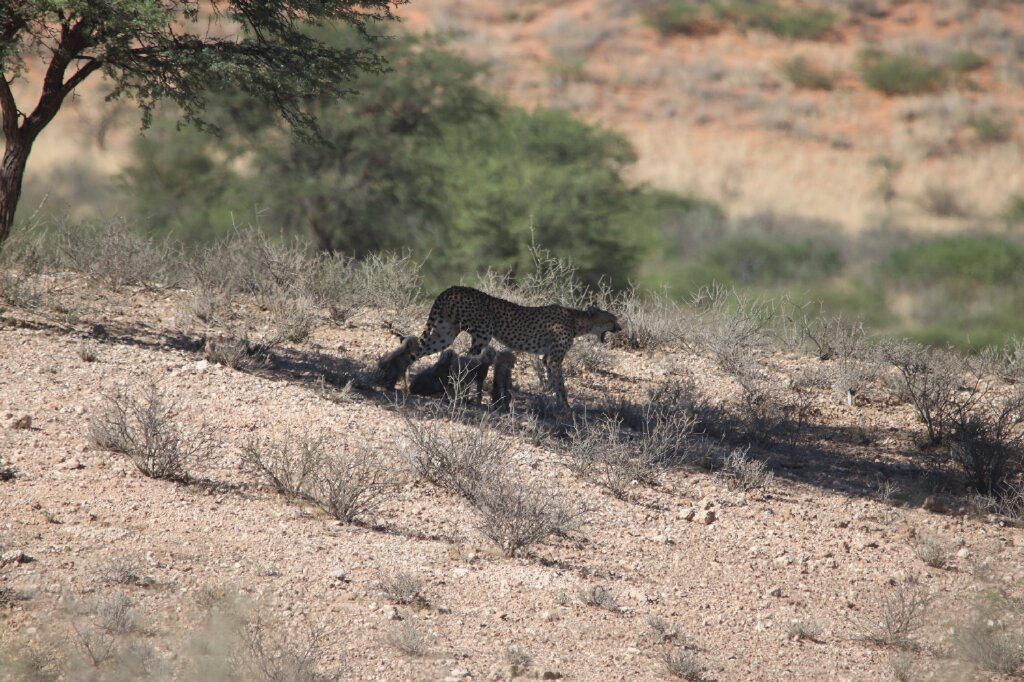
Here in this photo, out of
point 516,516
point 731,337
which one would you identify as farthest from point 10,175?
point 731,337

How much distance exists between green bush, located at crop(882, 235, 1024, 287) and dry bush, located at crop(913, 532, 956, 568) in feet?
75.2

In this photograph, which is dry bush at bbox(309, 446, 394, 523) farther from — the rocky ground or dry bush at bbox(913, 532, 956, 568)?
dry bush at bbox(913, 532, 956, 568)

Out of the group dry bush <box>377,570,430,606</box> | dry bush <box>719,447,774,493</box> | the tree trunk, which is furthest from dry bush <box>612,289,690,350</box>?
dry bush <box>377,570,430,606</box>

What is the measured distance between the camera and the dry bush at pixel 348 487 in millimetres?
7293

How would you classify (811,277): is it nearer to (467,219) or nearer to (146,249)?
(467,219)

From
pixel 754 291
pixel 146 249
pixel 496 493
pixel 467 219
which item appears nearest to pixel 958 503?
pixel 496 493

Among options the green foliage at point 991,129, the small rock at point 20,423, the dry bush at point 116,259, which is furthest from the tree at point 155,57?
the green foliage at point 991,129

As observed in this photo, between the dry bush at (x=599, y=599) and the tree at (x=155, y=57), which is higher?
the tree at (x=155, y=57)

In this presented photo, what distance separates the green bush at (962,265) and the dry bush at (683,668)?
25501mm

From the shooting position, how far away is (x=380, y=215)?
21.3m

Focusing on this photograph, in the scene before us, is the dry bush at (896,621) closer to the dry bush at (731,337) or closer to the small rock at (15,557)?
the dry bush at (731,337)

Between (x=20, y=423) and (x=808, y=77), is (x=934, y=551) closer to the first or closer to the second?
(x=20, y=423)

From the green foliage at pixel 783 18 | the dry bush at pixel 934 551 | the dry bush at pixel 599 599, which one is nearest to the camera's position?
the dry bush at pixel 599 599

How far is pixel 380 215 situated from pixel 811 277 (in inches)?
527
